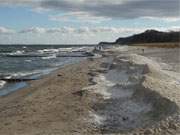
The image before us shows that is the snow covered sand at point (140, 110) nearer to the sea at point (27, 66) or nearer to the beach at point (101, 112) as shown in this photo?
the beach at point (101, 112)

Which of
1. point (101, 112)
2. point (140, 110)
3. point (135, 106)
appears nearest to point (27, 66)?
point (101, 112)

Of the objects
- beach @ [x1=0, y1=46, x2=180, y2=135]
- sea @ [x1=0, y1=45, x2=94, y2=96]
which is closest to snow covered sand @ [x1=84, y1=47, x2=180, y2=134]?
beach @ [x1=0, y1=46, x2=180, y2=135]

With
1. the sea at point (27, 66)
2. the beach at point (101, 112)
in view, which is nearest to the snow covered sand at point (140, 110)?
the beach at point (101, 112)

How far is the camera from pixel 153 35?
157375mm

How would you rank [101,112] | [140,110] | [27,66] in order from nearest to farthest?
[140,110]
[101,112]
[27,66]

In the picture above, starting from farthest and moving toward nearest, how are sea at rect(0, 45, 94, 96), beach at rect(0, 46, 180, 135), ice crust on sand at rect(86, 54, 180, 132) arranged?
1. sea at rect(0, 45, 94, 96)
2. ice crust on sand at rect(86, 54, 180, 132)
3. beach at rect(0, 46, 180, 135)

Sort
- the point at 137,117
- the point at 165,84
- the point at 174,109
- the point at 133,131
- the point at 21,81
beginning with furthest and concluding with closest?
the point at 21,81 < the point at 165,84 < the point at 137,117 < the point at 174,109 < the point at 133,131

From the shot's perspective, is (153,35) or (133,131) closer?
(133,131)

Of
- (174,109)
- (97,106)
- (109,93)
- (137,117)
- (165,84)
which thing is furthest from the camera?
(109,93)

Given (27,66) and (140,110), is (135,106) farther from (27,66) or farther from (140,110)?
(27,66)

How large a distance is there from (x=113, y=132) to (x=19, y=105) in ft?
20.6

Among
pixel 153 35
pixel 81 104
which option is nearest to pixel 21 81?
pixel 81 104

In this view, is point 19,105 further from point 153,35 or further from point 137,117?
point 153,35

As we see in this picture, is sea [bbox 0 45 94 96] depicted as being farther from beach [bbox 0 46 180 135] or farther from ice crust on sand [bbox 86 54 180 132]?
ice crust on sand [bbox 86 54 180 132]
